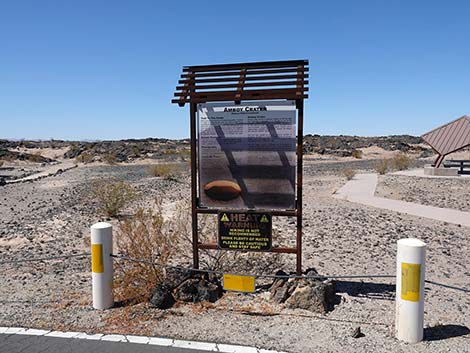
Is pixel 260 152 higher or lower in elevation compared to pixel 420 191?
higher

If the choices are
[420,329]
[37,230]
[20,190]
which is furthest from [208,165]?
[20,190]

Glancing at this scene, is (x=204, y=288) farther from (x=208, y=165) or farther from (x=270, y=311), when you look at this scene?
(x=208, y=165)

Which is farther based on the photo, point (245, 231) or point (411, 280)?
point (245, 231)

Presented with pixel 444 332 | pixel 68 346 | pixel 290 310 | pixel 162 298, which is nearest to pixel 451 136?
pixel 444 332

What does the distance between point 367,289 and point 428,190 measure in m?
14.4

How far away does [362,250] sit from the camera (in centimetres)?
855

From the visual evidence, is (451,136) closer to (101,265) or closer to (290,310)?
(290,310)

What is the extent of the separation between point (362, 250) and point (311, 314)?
378 centimetres

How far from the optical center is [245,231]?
5.86m

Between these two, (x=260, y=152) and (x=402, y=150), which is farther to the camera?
(x=402, y=150)

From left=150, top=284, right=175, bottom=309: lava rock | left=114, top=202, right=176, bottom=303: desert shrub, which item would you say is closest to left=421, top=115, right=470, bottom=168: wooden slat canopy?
left=114, top=202, right=176, bottom=303: desert shrub

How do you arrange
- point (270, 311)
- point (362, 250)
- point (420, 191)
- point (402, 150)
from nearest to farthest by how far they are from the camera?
point (270, 311)
point (362, 250)
point (420, 191)
point (402, 150)

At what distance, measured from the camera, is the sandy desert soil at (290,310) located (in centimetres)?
457

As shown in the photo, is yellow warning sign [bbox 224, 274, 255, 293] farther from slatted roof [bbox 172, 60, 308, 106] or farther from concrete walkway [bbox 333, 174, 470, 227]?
concrete walkway [bbox 333, 174, 470, 227]
